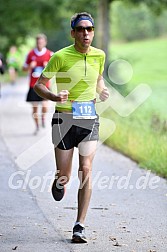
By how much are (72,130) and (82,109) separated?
0.82 ft

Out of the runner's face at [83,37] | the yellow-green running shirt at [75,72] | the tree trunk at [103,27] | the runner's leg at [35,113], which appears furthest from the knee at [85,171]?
the tree trunk at [103,27]

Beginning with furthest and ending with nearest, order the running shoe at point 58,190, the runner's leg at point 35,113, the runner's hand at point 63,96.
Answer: the runner's leg at point 35,113, the running shoe at point 58,190, the runner's hand at point 63,96

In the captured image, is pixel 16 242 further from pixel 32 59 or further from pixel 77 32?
pixel 32 59

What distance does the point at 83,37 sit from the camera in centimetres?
769

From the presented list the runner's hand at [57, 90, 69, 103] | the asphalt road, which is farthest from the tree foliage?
the runner's hand at [57, 90, 69, 103]

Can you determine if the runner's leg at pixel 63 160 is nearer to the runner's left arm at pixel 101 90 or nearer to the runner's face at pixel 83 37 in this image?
the runner's left arm at pixel 101 90

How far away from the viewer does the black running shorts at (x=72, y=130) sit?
7867 mm

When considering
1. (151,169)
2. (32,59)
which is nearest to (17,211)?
(151,169)

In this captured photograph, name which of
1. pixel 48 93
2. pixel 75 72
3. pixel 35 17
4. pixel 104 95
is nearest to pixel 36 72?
pixel 104 95

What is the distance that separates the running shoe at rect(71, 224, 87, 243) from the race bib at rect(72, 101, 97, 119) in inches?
39.9

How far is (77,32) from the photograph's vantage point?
775 cm

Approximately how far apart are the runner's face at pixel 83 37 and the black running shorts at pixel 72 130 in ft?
2.10

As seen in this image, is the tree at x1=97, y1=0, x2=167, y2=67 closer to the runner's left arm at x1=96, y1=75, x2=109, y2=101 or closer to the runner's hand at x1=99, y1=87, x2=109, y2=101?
the runner's left arm at x1=96, y1=75, x2=109, y2=101

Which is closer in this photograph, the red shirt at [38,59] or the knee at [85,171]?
the knee at [85,171]
